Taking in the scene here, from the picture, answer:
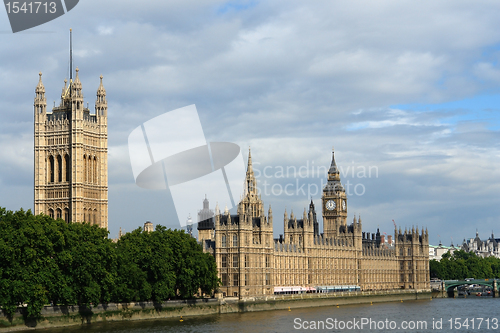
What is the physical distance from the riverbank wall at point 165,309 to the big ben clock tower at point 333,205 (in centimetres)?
3735

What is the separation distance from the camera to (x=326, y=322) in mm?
98000

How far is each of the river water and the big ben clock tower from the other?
62090 mm

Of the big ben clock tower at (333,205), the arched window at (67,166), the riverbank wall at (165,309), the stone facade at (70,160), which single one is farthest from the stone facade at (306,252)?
the arched window at (67,166)

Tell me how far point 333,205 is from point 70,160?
7176 centimetres

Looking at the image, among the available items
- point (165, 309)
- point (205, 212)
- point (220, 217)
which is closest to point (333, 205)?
point (205, 212)

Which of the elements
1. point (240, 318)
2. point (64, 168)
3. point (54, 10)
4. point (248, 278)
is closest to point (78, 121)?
point (64, 168)

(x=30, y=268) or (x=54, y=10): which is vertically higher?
(x=54, y=10)

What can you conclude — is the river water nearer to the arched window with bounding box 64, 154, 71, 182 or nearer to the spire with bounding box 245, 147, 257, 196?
the spire with bounding box 245, 147, 257, 196

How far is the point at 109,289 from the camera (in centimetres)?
8794

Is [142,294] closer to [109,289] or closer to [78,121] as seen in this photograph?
[109,289]

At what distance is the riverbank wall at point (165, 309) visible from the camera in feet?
261

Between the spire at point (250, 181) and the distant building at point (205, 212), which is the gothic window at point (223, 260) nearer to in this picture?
the spire at point (250, 181)

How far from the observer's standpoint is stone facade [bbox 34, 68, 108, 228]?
13162 cm

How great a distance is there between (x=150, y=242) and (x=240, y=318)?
44.6ft
